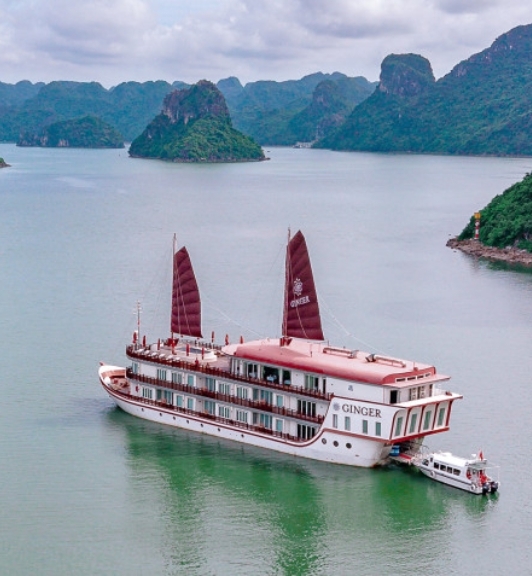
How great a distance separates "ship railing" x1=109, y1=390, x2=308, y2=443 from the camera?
101 ft

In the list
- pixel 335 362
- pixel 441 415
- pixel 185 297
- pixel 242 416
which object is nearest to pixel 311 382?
pixel 335 362

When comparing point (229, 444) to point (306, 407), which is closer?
point (306, 407)

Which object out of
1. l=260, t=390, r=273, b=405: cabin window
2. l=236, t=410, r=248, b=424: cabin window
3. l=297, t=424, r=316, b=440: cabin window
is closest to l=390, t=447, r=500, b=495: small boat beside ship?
l=297, t=424, r=316, b=440: cabin window

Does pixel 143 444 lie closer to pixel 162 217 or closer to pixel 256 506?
pixel 256 506

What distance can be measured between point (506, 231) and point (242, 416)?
46737 mm

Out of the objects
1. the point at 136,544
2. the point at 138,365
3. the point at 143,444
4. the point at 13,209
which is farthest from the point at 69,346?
the point at 13,209

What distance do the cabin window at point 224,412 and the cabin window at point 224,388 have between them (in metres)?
0.42

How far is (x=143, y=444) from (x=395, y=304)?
79.9ft

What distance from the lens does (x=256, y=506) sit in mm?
27375

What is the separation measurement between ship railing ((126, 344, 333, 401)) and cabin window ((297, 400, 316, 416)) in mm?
277

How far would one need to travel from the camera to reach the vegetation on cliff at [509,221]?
7331 centimetres

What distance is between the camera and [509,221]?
246 feet

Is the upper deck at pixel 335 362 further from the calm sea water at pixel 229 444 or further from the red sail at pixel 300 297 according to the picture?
the calm sea water at pixel 229 444

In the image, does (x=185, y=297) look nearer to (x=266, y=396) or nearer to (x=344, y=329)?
(x=266, y=396)
